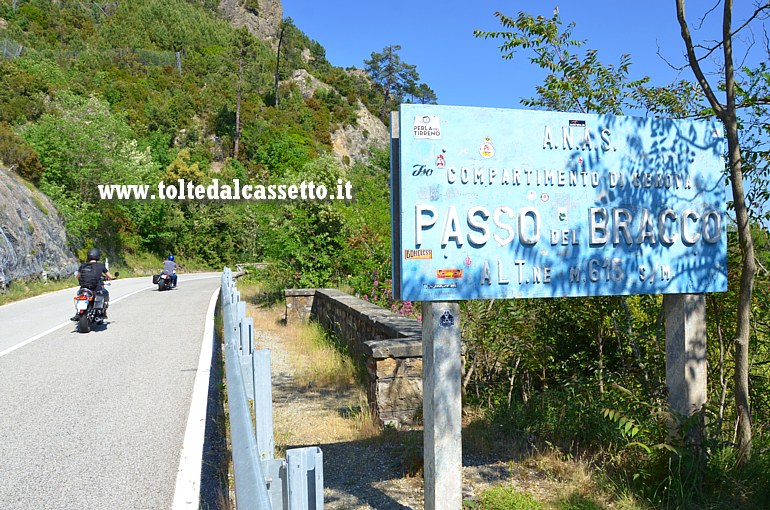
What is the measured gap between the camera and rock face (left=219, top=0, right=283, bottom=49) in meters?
121

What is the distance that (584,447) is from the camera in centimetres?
485

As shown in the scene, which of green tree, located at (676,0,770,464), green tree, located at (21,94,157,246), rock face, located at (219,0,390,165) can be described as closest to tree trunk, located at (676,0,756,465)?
green tree, located at (676,0,770,464)

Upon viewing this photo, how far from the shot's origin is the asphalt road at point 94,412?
164 inches

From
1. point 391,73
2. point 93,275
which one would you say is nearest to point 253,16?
point 391,73

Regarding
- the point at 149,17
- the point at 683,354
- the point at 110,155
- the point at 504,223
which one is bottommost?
the point at 683,354

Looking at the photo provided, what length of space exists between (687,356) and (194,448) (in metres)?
3.97

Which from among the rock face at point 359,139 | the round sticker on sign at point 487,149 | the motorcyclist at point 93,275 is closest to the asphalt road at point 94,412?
the motorcyclist at point 93,275

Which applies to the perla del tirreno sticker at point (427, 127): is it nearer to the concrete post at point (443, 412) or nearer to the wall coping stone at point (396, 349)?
the concrete post at point (443, 412)

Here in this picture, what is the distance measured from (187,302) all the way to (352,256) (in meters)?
6.04

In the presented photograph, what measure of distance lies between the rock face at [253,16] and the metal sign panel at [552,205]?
122696mm

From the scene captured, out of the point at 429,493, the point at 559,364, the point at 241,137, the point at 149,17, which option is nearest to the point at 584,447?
the point at 559,364

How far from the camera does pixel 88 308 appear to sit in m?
11.2

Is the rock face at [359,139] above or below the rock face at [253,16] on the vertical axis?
below

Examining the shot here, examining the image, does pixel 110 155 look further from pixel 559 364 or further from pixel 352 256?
pixel 559 364
